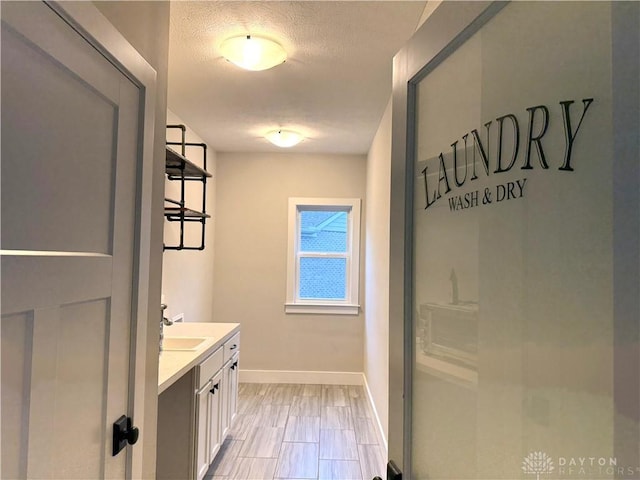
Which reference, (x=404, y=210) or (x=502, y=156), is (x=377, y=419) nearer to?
(x=404, y=210)

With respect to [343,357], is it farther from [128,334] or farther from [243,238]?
[128,334]

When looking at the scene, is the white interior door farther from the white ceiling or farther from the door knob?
the white ceiling

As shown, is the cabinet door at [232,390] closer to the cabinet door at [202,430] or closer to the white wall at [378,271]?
the cabinet door at [202,430]

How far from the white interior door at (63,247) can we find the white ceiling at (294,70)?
0.98m

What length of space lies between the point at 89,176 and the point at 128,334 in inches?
19.4

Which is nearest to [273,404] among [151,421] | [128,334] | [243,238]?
[243,238]

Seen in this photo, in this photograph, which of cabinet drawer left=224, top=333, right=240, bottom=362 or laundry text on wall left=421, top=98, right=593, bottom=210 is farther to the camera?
cabinet drawer left=224, top=333, right=240, bottom=362

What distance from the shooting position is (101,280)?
1013 mm

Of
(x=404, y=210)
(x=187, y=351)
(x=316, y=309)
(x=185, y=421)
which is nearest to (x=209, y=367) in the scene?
(x=187, y=351)

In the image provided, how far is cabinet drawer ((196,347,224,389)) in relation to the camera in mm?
2188

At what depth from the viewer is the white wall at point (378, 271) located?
2980 millimetres

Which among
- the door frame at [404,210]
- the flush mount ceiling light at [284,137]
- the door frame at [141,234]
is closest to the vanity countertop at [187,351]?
the door frame at [141,234]

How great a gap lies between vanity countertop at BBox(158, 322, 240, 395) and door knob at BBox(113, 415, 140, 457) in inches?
17.3

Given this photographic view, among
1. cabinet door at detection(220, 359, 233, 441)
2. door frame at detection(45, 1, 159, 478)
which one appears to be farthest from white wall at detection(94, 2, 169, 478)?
cabinet door at detection(220, 359, 233, 441)
